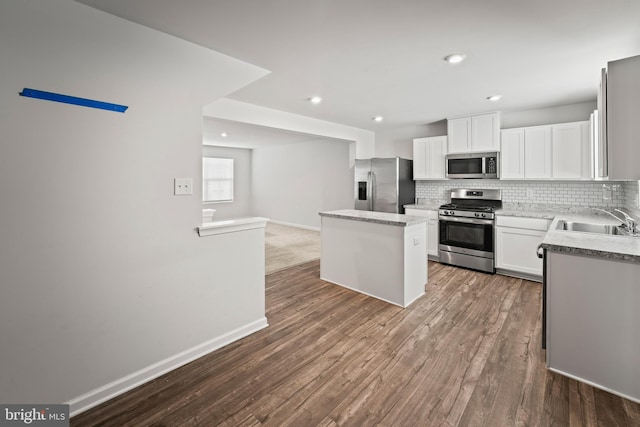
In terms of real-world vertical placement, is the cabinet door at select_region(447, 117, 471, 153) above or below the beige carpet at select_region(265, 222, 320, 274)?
above

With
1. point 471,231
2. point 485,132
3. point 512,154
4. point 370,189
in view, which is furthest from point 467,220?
point 370,189

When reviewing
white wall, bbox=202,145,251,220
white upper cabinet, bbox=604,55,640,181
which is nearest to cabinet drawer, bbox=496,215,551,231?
white upper cabinet, bbox=604,55,640,181

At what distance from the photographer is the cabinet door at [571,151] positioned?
3756mm

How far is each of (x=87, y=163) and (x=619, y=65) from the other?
3.46m

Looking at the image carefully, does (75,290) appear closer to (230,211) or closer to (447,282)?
(447,282)

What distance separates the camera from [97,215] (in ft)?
6.07

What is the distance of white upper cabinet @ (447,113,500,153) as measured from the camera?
4.47 m

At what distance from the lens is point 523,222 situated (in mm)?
3980

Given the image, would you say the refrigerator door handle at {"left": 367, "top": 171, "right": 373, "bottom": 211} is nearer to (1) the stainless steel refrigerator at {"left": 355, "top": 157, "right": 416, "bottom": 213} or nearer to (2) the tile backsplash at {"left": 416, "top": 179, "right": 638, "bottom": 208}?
(1) the stainless steel refrigerator at {"left": 355, "top": 157, "right": 416, "bottom": 213}

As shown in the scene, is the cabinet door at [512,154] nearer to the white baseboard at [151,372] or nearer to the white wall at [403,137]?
the white wall at [403,137]

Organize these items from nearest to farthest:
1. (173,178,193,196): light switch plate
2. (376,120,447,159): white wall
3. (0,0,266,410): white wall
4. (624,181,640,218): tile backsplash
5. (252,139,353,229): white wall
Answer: (0,0,266,410): white wall → (173,178,193,196): light switch plate → (624,181,640,218): tile backsplash → (376,120,447,159): white wall → (252,139,353,229): white wall

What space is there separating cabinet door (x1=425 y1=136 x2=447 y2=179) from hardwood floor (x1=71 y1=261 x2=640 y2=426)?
2692 mm

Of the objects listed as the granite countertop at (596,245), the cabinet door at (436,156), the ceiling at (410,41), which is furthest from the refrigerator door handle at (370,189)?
the granite countertop at (596,245)

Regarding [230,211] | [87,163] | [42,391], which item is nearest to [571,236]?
[87,163]
